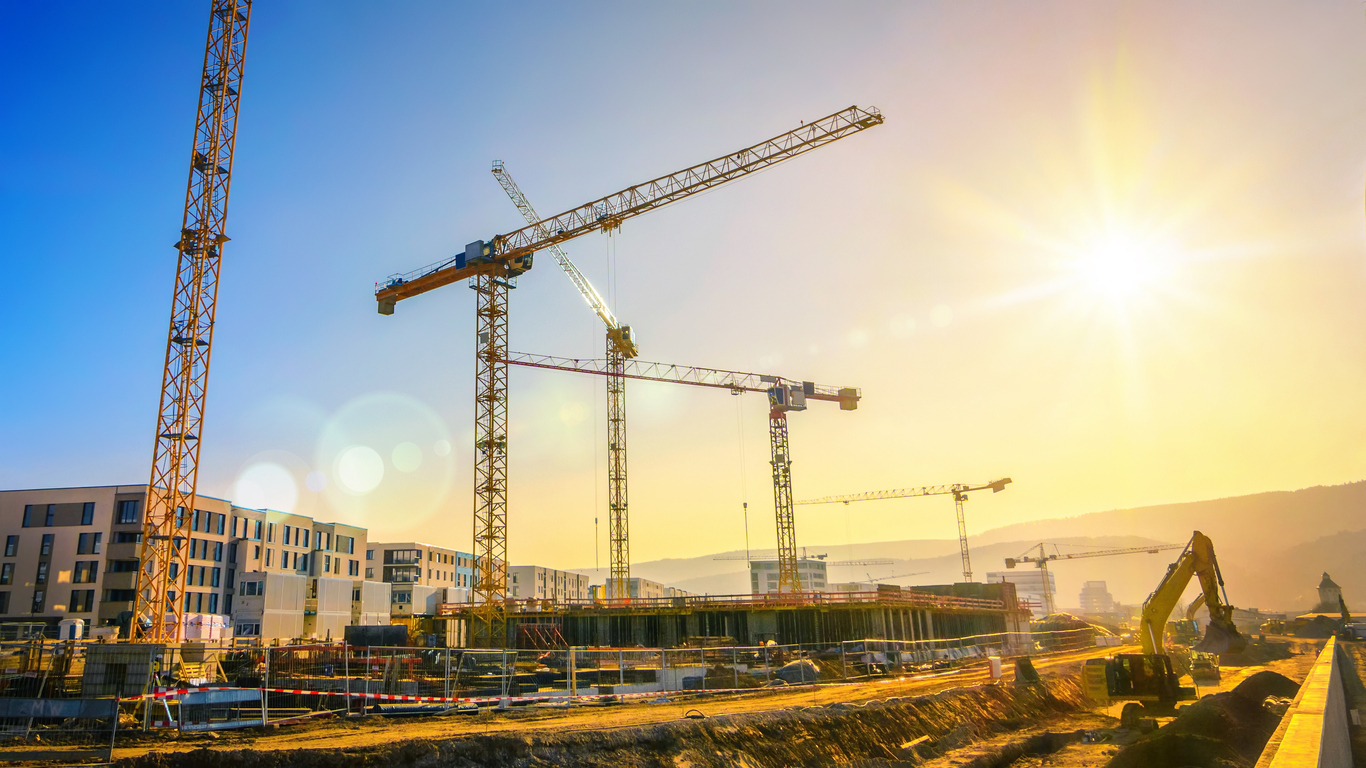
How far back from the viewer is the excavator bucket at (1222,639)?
890 inches

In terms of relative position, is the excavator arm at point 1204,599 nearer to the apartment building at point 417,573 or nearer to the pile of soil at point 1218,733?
the pile of soil at point 1218,733

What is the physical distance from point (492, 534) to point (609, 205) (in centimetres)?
2571

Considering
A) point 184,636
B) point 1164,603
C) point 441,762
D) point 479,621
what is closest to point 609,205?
point 479,621

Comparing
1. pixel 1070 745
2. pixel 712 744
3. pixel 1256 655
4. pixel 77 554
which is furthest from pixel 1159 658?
pixel 77 554

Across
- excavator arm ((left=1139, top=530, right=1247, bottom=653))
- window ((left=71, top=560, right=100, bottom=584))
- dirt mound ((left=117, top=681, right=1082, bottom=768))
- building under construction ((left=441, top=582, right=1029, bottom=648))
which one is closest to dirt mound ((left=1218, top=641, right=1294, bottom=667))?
building under construction ((left=441, top=582, right=1029, bottom=648))

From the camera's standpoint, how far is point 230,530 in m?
61.6

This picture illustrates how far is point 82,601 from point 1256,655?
253 ft

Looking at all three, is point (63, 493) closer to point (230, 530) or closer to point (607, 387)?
point (230, 530)

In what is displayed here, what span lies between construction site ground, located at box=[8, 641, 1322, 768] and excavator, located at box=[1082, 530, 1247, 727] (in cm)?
107

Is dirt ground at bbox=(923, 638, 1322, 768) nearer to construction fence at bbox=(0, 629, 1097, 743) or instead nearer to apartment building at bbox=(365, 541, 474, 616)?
construction fence at bbox=(0, 629, 1097, 743)

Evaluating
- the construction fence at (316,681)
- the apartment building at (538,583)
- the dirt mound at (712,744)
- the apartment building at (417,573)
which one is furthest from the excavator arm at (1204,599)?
the apartment building at (538,583)

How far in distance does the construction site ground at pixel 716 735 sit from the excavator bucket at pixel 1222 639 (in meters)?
3.62

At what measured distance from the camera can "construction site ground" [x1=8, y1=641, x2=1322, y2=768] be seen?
40.1 feet

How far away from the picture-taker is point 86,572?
56156 mm
